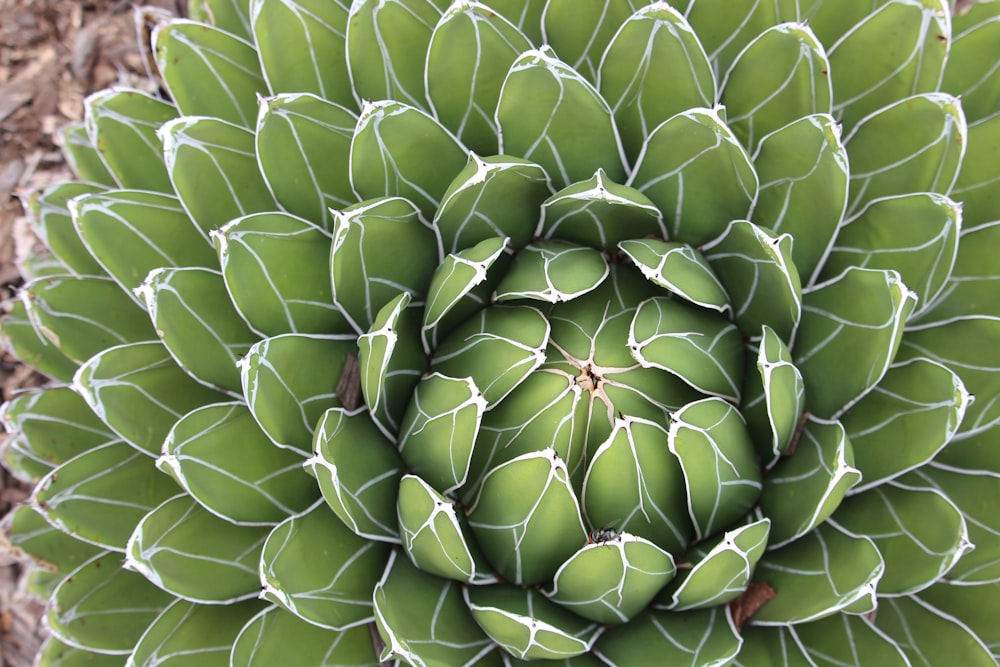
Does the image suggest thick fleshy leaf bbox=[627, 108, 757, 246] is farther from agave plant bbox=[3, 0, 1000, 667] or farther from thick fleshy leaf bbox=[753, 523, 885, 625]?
thick fleshy leaf bbox=[753, 523, 885, 625]

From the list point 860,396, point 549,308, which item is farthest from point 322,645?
point 860,396

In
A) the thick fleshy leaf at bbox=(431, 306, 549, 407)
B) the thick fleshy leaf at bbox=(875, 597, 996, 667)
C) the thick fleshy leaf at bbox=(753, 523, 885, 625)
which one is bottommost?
the thick fleshy leaf at bbox=(875, 597, 996, 667)

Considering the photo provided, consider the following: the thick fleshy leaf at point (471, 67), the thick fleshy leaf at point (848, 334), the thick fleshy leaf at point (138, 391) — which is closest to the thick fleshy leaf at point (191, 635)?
the thick fleshy leaf at point (138, 391)

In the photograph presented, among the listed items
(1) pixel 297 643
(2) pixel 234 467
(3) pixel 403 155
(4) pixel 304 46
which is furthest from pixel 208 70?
(1) pixel 297 643

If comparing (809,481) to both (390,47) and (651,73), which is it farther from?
(390,47)

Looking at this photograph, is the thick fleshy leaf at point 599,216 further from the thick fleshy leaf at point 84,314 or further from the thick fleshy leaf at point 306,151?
the thick fleshy leaf at point 84,314

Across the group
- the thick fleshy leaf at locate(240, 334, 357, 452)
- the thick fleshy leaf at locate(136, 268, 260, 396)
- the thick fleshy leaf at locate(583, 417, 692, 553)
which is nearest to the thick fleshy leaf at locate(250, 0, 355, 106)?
the thick fleshy leaf at locate(136, 268, 260, 396)

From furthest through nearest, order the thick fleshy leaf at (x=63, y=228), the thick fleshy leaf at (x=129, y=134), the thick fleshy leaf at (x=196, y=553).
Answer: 1. the thick fleshy leaf at (x=63, y=228)
2. the thick fleshy leaf at (x=129, y=134)
3. the thick fleshy leaf at (x=196, y=553)
